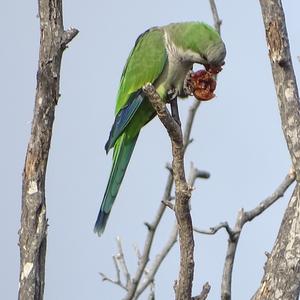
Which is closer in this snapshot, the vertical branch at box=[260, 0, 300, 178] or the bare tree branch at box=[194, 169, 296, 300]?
the vertical branch at box=[260, 0, 300, 178]

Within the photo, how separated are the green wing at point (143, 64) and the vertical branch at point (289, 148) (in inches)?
70.9

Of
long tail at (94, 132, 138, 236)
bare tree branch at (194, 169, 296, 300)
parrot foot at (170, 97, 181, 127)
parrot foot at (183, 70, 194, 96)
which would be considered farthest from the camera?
long tail at (94, 132, 138, 236)

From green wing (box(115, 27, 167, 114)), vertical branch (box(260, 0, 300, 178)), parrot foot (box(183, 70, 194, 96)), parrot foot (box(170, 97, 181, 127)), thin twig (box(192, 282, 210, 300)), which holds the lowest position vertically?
thin twig (box(192, 282, 210, 300))

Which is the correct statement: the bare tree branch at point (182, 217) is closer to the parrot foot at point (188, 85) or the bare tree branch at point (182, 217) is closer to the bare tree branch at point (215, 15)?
the bare tree branch at point (215, 15)

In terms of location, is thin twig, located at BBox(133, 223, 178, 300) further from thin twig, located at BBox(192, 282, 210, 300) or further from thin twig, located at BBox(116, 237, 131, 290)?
thin twig, located at BBox(192, 282, 210, 300)

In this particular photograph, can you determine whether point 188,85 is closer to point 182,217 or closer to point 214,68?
point 214,68

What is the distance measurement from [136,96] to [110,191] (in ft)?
2.15

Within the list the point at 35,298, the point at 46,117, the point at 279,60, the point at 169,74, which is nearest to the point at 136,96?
the point at 169,74

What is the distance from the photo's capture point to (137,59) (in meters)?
4.86

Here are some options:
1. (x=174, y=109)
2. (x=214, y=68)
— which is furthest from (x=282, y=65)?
(x=214, y=68)

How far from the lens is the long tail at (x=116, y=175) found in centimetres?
442

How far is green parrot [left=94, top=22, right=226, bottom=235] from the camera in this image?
4.55m

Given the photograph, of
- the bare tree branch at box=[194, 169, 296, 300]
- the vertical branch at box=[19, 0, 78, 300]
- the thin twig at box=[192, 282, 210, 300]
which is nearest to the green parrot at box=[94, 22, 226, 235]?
the bare tree branch at box=[194, 169, 296, 300]

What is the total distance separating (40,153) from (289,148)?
99 cm
